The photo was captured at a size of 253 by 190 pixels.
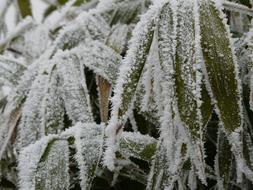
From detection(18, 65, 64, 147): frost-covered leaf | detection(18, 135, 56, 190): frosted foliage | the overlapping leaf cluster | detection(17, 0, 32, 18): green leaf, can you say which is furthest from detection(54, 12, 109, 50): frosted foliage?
detection(17, 0, 32, 18): green leaf

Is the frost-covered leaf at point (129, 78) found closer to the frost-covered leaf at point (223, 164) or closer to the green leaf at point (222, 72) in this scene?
the green leaf at point (222, 72)

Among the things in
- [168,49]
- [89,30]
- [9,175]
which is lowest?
[9,175]

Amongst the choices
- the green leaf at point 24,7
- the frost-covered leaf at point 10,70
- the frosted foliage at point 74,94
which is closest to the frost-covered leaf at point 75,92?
the frosted foliage at point 74,94

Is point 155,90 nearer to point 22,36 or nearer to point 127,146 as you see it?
point 127,146

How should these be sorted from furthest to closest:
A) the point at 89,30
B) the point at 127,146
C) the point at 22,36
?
the point at 22,36 < the point at 89,30 < the point at 127,146

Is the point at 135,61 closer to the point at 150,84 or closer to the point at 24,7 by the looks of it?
the point at 150,84

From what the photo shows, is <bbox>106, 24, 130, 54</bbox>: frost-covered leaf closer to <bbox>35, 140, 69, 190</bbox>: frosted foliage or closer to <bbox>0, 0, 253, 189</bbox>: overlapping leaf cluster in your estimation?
<bbox>0, 0, 253, 189</bbox>: overlapping leaf cluster

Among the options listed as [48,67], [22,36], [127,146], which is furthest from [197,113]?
[22,36]

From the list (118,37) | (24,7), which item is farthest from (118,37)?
(24,7)
